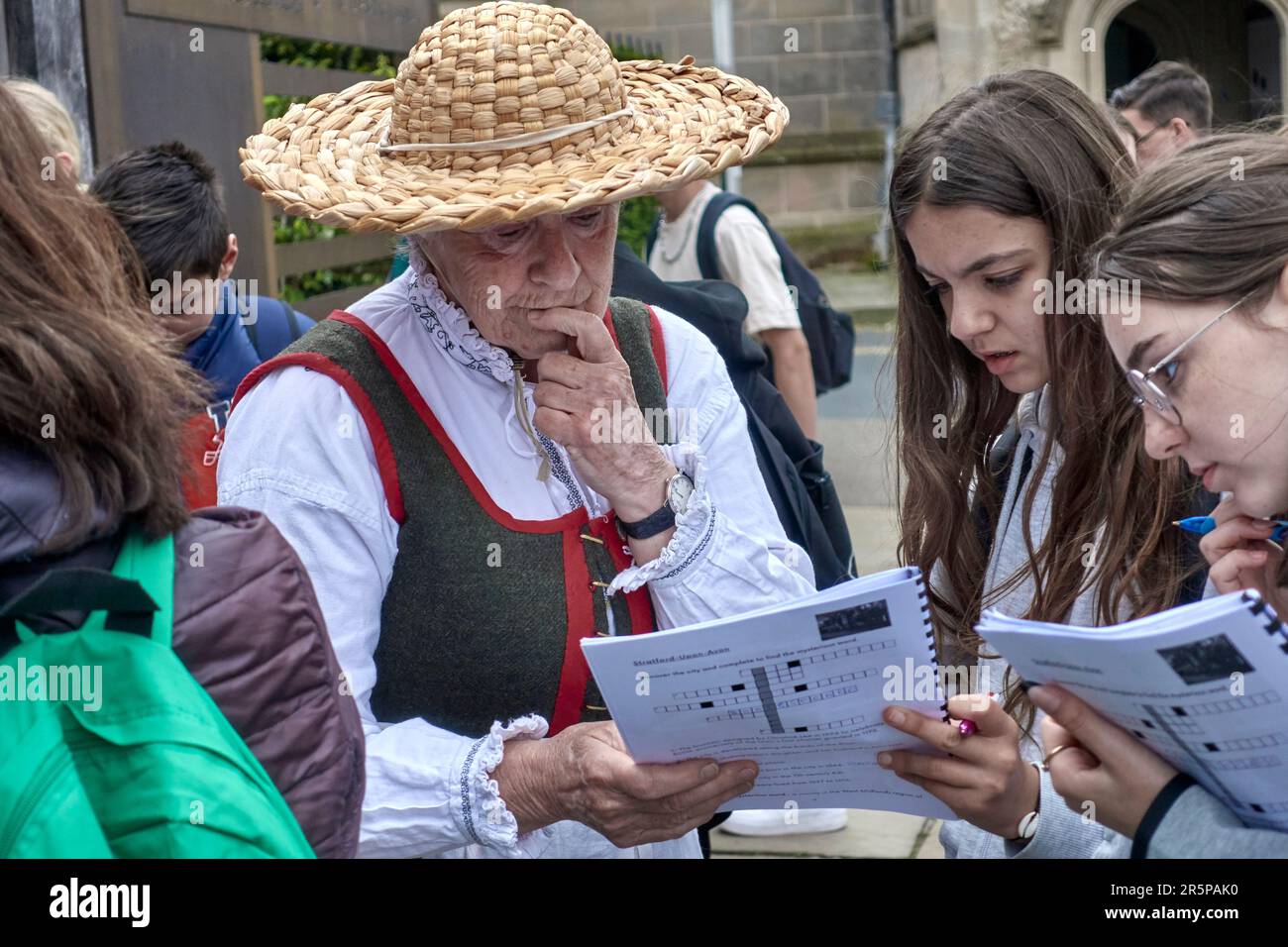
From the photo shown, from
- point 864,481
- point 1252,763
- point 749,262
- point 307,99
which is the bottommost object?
point 864,481

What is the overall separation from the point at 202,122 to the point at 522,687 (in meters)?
3.11

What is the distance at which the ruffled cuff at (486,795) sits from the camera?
1.88 metres

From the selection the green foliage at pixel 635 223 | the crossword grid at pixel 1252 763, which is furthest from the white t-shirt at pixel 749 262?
the green foliage at pixel 635 223

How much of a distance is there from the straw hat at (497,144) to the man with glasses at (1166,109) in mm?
3745

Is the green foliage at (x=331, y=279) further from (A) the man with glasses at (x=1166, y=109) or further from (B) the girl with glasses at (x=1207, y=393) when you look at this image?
(B) the girl with glasses at (x=1207, y=393)

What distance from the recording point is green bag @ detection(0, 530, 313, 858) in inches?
44.8

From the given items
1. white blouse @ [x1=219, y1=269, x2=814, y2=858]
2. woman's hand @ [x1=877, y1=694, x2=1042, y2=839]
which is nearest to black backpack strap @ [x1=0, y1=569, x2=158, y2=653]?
white blouse @ [x1=219, y1=269, x2=814, y2=858]

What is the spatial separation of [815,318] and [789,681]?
3751mm

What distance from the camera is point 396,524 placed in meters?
1.96

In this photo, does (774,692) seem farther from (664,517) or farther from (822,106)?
(822,106)

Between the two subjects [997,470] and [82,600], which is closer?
[82,600]

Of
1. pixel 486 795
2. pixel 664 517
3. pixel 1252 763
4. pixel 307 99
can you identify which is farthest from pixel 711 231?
pixel 1252 763

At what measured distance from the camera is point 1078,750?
1601 millimetres

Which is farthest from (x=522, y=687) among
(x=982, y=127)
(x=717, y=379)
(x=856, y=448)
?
(x=856, y=448)
